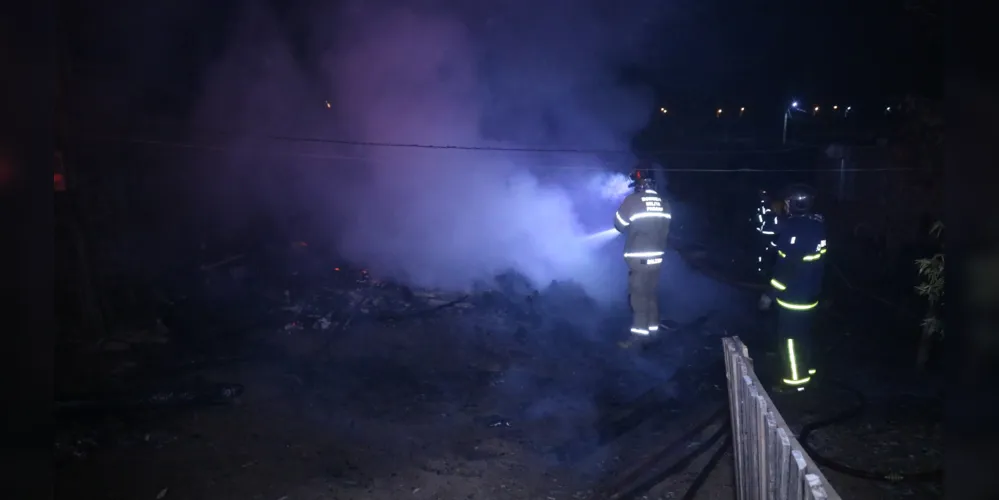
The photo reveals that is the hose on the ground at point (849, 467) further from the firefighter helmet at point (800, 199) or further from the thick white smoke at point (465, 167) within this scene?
the thick white smoke at point (465, 167)

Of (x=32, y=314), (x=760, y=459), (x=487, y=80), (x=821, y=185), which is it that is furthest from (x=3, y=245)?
(x=821, y=185)

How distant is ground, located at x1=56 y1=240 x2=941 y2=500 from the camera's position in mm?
3939

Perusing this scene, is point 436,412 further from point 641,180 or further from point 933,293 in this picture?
point 933,293

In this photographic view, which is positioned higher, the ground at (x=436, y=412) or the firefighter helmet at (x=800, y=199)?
the firefighter helmet at (x=800, y=199)

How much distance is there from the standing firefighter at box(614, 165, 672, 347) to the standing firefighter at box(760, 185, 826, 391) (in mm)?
1549

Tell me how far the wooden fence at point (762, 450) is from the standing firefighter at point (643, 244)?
3064 mm

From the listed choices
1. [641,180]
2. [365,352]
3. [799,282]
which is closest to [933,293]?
[799,282]

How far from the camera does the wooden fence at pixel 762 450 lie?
1936 millimetres

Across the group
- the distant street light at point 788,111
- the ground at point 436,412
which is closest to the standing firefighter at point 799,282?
the ground at point 436,412

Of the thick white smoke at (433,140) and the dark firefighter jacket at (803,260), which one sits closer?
the dark firefighter jacket at (803,260)

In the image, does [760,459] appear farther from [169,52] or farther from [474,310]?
[169,52]

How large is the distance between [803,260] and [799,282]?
7.2 inches

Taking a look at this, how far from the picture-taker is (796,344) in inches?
204

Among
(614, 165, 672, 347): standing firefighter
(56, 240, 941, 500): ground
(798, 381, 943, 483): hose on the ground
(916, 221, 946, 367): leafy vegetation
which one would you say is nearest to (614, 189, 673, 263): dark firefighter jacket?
(614, 165, 672, 347): standing firefighter
